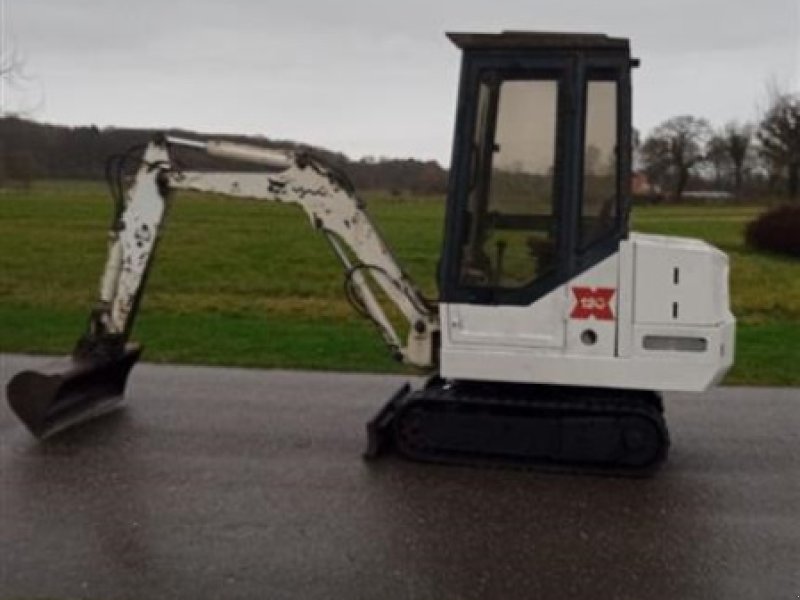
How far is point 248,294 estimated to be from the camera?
611 inches

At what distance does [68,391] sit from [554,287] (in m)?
3.59

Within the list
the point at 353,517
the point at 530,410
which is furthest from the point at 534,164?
the point at 353,517

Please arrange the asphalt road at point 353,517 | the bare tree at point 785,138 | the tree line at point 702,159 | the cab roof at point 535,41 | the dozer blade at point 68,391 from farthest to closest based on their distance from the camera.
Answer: the tree line at point 702,159 < the bare tree at point 785,138 < the dozer blade at point 68,391 < the cab roof at point 535,41 < the asphalt road at point 353,517

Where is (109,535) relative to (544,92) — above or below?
below

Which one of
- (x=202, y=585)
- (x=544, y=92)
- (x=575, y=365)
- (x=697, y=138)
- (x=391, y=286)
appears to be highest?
(x=697, y=138)

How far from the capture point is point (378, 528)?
4.93 m

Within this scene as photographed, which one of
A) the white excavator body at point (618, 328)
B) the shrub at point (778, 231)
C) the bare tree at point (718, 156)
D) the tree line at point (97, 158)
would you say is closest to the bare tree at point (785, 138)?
the shrub at point (778, 231)

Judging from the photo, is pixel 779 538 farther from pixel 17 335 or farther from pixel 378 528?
pixel 17 335

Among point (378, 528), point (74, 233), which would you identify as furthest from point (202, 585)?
point (74, 233)

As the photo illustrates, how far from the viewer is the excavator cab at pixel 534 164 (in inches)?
233

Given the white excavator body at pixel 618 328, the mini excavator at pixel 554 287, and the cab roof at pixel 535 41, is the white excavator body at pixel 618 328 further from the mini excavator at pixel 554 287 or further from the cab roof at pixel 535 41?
the cab roof at pixel 535 41

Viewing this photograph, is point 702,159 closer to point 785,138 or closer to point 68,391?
point 785,138

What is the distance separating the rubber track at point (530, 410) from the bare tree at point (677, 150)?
177 ft

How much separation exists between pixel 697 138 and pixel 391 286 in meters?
62.8
